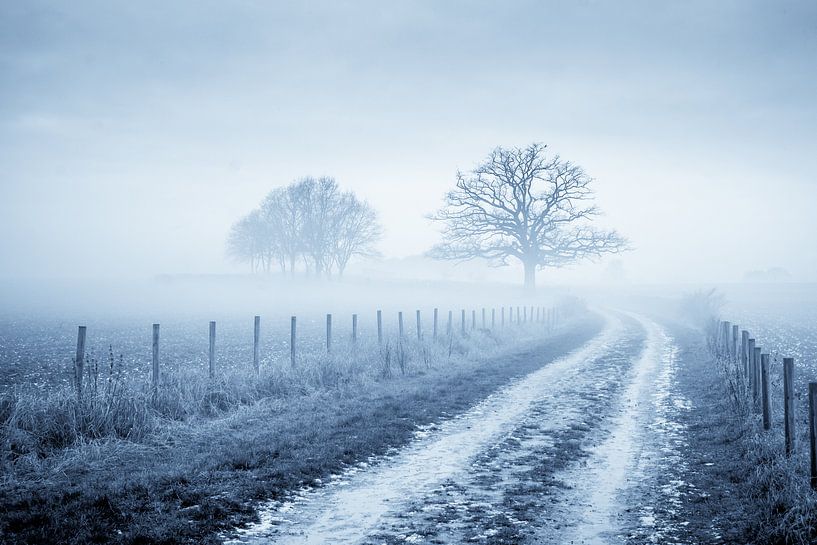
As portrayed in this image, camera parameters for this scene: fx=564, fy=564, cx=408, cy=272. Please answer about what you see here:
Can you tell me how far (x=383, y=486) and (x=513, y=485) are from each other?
5.91 ft

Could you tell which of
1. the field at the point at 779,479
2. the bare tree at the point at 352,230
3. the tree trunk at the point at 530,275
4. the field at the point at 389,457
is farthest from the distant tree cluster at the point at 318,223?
the field at the point at 779,479

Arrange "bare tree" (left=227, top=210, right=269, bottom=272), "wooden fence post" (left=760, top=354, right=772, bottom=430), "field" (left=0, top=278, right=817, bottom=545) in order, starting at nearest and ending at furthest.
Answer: "field" (left=0, top=278, right=817, bottom=545)
"wooden fence post" (left=760, top=354, right=772, bottom=430)
"bare tree" (left=227, top=210, right=269, bottom=272)

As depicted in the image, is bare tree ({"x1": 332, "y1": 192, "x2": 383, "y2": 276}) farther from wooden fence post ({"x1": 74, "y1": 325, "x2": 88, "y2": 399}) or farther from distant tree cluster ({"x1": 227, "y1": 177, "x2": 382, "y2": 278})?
wooden fence post ({"x1": 74, "y1": 325, "x2": 88, "y2": 399})

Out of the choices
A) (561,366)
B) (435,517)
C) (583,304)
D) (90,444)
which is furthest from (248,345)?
(583,304)

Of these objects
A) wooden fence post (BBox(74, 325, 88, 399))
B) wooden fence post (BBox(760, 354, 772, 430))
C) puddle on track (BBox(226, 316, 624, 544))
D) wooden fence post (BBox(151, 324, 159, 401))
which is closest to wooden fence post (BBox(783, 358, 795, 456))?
wooden fence post (BBox(760, 354, 772, 430))

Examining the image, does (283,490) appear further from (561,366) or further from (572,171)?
(572,171)

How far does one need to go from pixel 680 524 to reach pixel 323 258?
71.2m

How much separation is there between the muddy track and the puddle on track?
17mm

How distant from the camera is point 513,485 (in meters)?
7.82

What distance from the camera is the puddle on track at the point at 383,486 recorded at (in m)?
6.23

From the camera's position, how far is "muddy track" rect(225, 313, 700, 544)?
20.5 ft

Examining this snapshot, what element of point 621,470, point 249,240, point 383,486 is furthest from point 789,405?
point 249,240

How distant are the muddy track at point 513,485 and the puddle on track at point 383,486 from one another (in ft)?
0.05

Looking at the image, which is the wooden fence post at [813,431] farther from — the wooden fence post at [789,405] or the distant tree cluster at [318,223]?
the distant tree cluster at [318,223]
